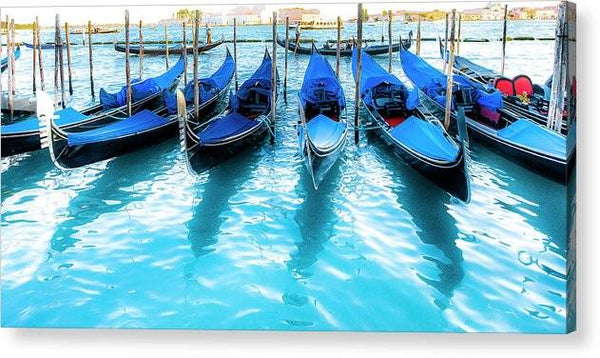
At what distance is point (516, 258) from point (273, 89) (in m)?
1.68

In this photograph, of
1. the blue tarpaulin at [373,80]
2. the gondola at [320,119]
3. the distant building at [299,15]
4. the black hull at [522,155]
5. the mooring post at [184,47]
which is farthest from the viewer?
the blue tarpaulin at [373,80]

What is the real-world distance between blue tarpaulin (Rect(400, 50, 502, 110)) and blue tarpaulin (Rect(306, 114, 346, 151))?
0.57m

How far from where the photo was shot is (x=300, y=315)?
2.93m

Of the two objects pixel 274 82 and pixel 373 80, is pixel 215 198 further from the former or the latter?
pixel 373 80

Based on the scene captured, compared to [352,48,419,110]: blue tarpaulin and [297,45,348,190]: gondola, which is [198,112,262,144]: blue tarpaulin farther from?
[352,48,419,110]: blue tarpaulin

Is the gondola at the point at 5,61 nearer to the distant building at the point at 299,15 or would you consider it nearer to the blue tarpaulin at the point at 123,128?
the blue tarpaulin at the point at 123,128

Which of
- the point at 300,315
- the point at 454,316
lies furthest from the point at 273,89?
the point at 454,316

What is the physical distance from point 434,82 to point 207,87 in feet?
4.48

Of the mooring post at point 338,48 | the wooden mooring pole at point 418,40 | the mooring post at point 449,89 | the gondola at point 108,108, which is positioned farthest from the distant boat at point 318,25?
the gondola at point 108,108

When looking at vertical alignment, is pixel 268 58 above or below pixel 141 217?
above

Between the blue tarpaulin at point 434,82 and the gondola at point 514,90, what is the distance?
5 centimetres

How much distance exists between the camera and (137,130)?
3883mm

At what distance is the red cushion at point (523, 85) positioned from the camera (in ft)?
10.8
